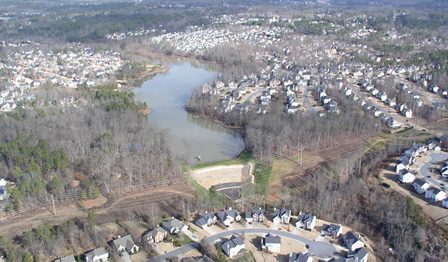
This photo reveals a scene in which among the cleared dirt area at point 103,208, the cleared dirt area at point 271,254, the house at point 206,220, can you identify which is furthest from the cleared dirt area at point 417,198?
the cleared dirt area at point 103,208

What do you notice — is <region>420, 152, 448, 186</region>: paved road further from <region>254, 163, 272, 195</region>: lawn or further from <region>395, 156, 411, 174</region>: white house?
<region>254, 163, 272, 195</region>: lawn

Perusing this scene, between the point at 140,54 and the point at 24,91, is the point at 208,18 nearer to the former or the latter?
the point at 140,54

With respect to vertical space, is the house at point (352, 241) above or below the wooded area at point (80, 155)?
below

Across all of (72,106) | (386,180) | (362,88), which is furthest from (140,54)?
(386,180)

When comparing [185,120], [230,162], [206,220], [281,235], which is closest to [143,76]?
[185,120]

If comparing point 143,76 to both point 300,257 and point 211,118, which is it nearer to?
point 211,118

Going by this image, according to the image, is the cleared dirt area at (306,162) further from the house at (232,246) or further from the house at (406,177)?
the house at (232,246)

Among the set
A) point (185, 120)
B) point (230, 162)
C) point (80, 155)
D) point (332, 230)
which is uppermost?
point (80, 155)

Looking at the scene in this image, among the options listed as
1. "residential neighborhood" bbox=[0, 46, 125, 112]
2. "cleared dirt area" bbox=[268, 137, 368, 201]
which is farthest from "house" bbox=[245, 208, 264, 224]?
"residential neighborhood" bbox=[0, 46, 125, 112]
